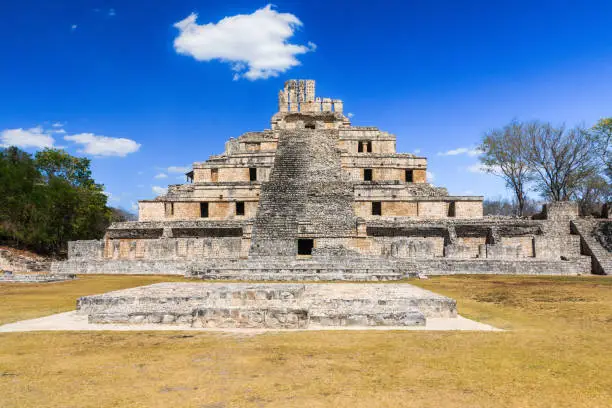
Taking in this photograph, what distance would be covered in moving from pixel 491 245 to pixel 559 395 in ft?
59.6

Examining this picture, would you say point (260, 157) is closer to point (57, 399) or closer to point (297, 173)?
point (297, 173)

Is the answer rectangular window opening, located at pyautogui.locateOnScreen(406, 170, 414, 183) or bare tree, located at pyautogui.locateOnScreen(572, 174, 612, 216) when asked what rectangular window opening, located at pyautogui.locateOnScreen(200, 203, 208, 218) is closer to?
rectangular window opening, located at pyautogui.locateOnScreen(406, 170, 414, 183)

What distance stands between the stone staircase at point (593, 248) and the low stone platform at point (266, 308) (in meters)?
15.2

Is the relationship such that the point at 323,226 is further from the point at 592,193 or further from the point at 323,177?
the point at 592,193

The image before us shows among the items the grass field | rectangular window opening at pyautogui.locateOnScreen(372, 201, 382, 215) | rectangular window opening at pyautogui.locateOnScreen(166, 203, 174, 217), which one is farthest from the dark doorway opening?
the grass field

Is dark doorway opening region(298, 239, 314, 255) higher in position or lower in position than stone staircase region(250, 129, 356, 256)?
lower

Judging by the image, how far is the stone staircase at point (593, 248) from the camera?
2131 cm

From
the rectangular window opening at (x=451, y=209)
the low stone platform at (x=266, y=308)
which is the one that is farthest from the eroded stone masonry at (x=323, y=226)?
the low stone platform at (x=266, y=308)

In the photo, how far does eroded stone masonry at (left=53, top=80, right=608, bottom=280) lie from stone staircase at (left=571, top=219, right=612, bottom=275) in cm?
32

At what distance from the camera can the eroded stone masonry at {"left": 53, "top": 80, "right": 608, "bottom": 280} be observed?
19594 millimetres

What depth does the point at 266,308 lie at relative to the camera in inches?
309

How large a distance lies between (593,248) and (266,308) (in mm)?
20843

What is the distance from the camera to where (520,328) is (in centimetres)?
784

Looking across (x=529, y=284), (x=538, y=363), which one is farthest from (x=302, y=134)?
(x=538, y=363)
